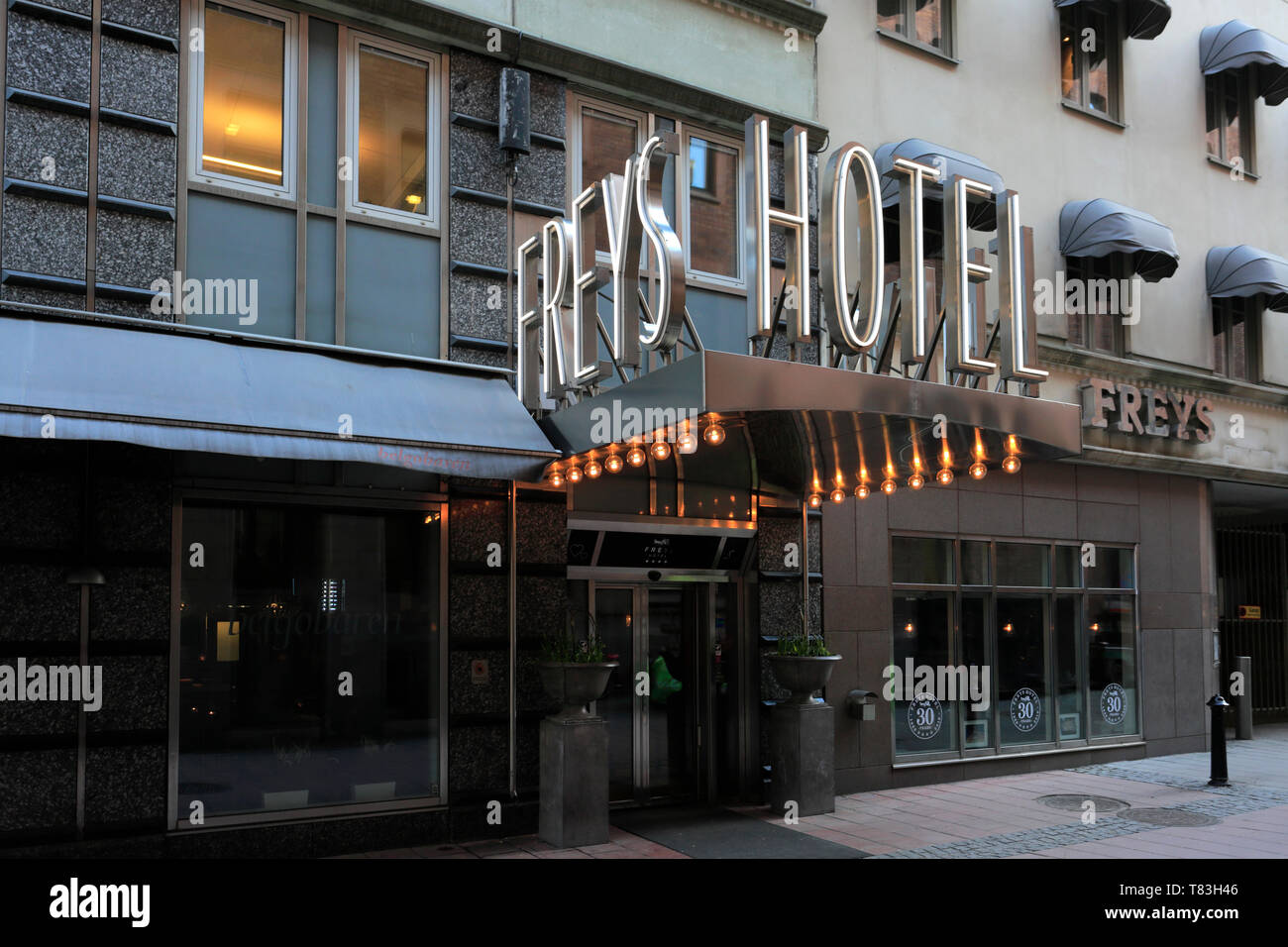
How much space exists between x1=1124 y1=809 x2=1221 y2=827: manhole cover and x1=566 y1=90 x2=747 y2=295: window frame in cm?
685

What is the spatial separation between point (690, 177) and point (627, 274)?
4120 millimetres

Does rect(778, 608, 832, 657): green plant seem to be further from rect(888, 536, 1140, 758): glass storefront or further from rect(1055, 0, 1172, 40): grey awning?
rect(1055, 0, 1172, 40): grey awning

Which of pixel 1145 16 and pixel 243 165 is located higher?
pixel 1145 16

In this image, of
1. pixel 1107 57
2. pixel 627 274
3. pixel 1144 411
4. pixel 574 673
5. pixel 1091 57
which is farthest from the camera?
pixel 1107 57

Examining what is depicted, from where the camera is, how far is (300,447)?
8203 millimetres

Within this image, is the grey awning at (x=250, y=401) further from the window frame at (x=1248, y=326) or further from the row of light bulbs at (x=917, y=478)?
the window frame at (x=1248, y=326)

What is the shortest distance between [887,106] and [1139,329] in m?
5.39

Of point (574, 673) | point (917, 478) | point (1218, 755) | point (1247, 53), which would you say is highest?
point (1247, 53)

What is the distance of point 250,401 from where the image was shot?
→ 835 centimetres

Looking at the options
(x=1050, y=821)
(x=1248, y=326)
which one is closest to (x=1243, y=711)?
(x=1248, y=326)

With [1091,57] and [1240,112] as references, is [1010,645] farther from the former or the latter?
[1240,112]

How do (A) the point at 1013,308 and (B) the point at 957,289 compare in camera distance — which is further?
(A) the point at 1013,308

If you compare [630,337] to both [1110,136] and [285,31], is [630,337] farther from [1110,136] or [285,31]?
[1110,136]
